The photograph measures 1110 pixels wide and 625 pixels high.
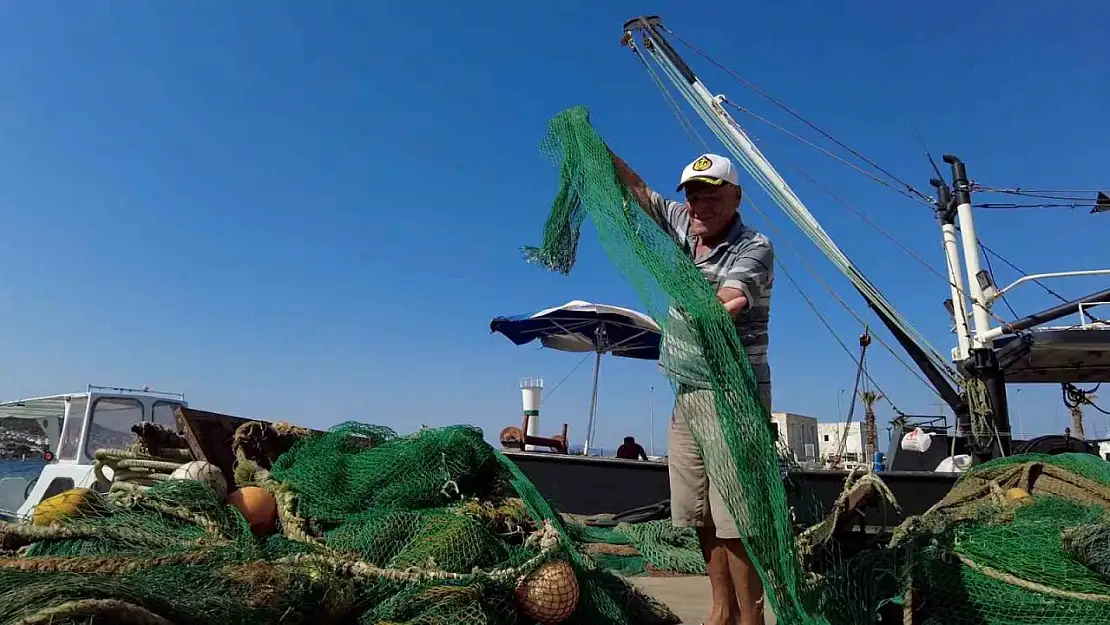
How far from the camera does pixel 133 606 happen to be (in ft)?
5.09

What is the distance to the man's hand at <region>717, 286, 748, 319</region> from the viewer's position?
2.37 meters

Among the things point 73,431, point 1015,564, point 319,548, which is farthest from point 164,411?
point 1015,564

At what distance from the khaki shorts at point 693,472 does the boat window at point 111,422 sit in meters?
6.83

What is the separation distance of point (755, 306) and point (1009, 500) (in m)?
2.04

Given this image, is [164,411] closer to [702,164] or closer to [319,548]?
[319,548]

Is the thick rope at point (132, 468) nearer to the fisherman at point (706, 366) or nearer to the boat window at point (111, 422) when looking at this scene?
the fisherman at point (706, 366)

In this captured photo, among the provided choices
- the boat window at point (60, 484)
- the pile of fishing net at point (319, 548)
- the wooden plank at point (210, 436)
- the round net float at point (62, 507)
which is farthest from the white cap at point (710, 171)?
the boat window at point (60, 484)

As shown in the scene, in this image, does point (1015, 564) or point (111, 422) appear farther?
point (111, 422)

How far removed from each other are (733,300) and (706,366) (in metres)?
0.29

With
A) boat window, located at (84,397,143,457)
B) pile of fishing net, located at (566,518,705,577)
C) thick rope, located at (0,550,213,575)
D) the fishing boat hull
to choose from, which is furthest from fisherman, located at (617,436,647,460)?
thick rope, located at (0,550,213,575)

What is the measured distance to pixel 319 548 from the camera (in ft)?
8.02

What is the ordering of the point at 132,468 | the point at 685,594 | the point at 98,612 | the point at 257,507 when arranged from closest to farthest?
the point at 98,612, the point at 257,507, the point at 132,468, the point at 685,594

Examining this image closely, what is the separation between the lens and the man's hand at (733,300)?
2371 millimetres

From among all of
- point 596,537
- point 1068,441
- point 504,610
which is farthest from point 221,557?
point 1068,441
